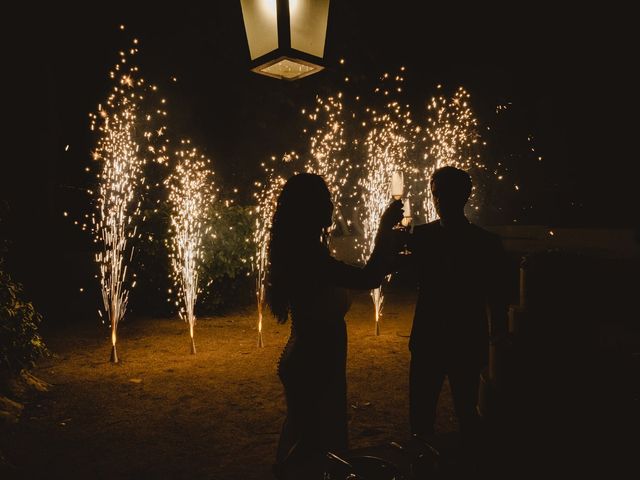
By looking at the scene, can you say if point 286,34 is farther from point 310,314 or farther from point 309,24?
point 310,314

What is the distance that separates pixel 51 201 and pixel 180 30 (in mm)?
5452

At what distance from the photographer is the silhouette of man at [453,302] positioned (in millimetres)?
2928

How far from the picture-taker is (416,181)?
51.3ft

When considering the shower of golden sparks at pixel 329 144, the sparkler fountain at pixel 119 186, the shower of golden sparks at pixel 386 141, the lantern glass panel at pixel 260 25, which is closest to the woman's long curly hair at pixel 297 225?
the lantern glass panel at pixel 260 25

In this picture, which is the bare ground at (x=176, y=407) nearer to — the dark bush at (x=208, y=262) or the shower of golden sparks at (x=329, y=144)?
the dark bush at (x=208, y=262)

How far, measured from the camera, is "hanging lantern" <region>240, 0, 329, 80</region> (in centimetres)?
305

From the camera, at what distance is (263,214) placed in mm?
10375

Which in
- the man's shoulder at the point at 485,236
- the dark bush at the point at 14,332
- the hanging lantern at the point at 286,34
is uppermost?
the hanging lantern at the point at 286,34

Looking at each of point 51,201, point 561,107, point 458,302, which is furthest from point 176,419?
point 561,107

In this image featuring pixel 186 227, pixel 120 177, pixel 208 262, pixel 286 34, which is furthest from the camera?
pixel 208 262

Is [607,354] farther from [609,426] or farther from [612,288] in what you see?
[612,288]

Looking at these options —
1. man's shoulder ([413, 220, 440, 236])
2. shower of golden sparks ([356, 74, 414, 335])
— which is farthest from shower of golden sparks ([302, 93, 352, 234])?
man's shoulder ([413, 220, 440, 236])

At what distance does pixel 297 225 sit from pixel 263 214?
7.91 m

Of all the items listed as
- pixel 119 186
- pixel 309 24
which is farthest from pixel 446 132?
pixel 309 24
